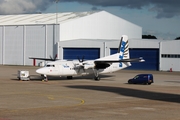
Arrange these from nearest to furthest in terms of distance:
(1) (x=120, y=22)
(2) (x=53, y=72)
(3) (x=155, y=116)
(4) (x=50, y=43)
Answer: (3) (x=155, y=116) → (2) (x=53, y=72) → (4) (x=50, y=43) → (1) (x=120, y=22)

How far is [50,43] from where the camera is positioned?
9131 cm

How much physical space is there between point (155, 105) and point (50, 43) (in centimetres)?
6728

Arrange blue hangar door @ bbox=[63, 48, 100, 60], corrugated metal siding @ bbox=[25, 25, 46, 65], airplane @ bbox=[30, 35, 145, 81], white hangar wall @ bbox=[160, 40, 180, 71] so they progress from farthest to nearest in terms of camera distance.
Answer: corrugated metal siding @ bbox=[25, 25, 46, 65] < blue hangar door @ bbox=[63, 48, 100, 60] < white hangar wall @ bbox=[160, 40, 180, 71] < airplane @ bbox=[30, 35, 145, 81]

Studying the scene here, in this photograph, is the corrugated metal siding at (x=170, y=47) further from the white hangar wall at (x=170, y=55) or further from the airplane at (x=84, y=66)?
the airplane at (x=84, y=66)

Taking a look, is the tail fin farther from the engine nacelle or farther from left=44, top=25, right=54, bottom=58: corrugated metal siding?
left=44, top=25, right=54, bottom=58: corrugated metal siding

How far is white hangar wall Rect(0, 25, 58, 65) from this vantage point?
3600 inches

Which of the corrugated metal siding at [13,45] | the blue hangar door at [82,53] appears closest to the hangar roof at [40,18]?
the corrugated metal siding at [13,45]

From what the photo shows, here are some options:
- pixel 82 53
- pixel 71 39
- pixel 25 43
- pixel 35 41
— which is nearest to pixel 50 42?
pixel 35 41

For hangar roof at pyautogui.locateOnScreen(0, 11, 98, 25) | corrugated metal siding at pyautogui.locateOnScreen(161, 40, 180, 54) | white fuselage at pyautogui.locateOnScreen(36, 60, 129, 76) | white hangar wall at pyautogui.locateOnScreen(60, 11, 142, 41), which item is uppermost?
hangar roof at pyautogui.locateOnScreen(0, 11, 98, 25)

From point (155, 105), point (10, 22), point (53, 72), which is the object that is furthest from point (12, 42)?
point (155, 105)

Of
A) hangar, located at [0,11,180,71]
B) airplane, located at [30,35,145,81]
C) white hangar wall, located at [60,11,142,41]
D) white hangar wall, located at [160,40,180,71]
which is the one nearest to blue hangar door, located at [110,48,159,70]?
hangar, located at [0,11,180,71]

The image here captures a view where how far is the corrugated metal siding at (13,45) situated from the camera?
9500cm

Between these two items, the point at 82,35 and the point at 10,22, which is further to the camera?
the point at 10,22

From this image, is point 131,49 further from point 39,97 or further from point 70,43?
point 39,97
